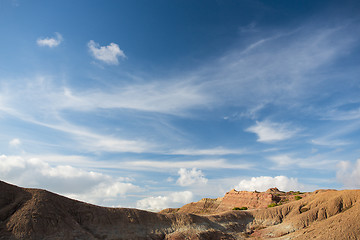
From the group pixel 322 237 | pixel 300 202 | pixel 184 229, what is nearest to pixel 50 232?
pixel 184 229

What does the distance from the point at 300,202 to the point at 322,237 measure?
28.9 meters

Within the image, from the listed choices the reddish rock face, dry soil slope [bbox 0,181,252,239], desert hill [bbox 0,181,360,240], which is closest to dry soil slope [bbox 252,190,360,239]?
desert hill [bbox 0,181,360,240]

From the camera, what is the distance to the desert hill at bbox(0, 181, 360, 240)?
36.7 m

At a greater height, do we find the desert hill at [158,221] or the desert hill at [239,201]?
the desert hill at [239,201]

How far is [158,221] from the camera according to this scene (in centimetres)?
5138

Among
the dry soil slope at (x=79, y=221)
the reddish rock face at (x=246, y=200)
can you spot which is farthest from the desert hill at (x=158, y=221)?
the reddish rock face at (x=246, y=200)

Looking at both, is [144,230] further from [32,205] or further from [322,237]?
[322,237]

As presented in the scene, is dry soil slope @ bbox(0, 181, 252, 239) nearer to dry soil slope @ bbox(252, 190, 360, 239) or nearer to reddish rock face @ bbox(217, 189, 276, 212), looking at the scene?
dry soil slope @ bbox(252, 190, 360, 239)

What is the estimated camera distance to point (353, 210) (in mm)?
49594

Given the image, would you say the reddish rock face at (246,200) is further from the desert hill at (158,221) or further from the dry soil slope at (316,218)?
the desert hill at (158,221)

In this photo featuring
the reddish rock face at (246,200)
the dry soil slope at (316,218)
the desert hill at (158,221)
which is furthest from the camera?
the reddish rock face at (246,200)

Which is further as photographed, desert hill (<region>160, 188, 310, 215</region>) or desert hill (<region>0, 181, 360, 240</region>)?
desert hill (<region>160, 188, 310, 215</region>)

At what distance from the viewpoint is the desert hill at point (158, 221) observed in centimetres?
3666

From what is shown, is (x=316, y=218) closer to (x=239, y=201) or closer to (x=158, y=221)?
(x=158, y=221)
